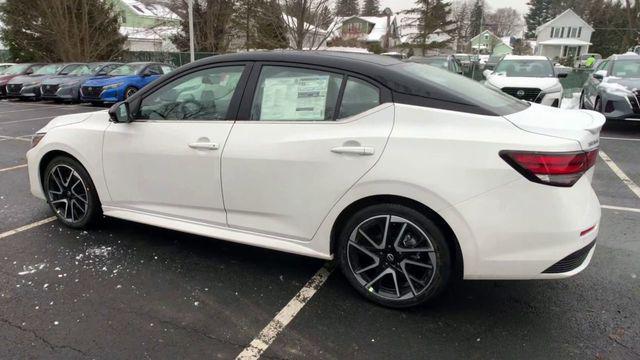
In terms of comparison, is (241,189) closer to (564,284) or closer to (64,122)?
(64,122)

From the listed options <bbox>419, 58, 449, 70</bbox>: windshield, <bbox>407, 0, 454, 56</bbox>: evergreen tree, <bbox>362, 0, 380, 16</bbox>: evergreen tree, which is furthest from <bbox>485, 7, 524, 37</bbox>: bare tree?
<bbox>419, 58, 449, 70</bbox>: windshield

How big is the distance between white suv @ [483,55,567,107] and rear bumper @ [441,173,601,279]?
7.81 meters

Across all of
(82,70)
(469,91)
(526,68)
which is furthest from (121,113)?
(82,70)

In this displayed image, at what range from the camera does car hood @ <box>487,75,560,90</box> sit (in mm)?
10539

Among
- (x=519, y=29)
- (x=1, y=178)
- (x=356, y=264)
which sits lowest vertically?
(x=1, y=178)

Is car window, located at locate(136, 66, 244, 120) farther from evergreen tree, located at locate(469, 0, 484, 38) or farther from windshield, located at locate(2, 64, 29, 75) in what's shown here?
evergreen tree, located at locate(469, 0, 484, 38)

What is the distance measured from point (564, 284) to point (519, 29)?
10405 cm

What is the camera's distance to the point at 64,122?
4.15 metres

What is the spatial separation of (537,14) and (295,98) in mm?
97910

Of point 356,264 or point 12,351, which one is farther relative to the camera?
point 356,264

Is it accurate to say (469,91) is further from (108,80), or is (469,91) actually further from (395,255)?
(108,80)

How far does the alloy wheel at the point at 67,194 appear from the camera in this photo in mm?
4082

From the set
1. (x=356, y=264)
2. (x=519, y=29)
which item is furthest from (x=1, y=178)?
(x=519, y=29)

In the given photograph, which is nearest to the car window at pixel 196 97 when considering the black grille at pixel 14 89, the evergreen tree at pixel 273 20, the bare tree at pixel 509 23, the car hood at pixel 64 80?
the evergreen tree at pixel 273 20
